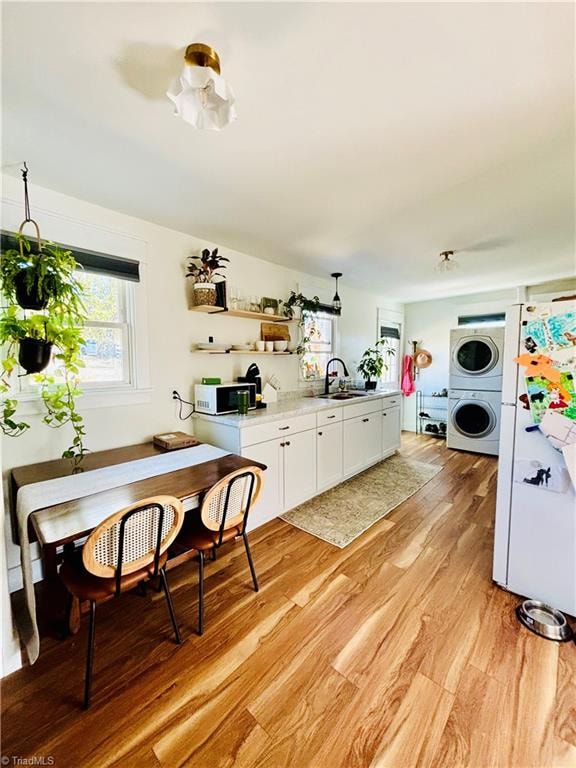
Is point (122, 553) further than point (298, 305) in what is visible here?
No

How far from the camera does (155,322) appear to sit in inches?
103

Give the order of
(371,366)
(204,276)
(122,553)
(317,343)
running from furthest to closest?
(371,366), (317,343), (204,276), (122,553)

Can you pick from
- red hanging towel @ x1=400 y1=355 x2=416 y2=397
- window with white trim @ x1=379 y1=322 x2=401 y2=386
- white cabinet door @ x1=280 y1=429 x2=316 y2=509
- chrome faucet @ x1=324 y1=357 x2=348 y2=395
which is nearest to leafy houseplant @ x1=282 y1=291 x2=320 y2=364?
chrome faucet @ x1=324 y1=357 x2=348 y2=395

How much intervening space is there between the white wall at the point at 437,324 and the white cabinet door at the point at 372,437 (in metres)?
2.39

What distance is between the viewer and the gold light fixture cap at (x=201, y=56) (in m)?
1.08

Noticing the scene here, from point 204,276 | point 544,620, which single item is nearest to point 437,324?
point 204,276

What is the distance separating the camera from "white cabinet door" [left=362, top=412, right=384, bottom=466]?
3842mm

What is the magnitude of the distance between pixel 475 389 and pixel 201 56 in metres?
4.92

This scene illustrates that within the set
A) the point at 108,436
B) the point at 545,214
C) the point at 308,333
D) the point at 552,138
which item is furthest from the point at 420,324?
the point at 108,436

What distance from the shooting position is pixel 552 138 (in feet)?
5.20

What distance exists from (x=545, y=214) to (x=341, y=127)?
1996 millimetres

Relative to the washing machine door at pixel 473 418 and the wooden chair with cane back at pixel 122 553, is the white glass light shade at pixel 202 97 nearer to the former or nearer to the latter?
the wooden chair with cane back at pixel 122 553

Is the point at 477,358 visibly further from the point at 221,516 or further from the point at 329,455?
the point at 221,516

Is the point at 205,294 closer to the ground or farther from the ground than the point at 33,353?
farther from the ground
